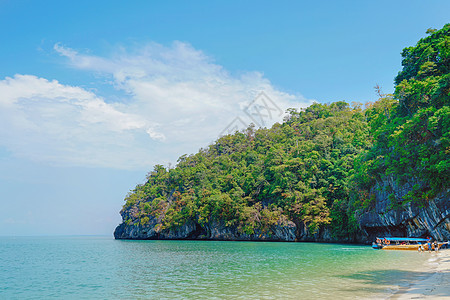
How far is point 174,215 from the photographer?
5694 centimetres

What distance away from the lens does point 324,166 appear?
42656 millimetres

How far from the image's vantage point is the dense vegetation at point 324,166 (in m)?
22.6

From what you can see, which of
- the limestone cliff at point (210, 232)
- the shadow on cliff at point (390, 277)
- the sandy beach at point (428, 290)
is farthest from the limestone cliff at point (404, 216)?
the sandy beach at point (428, 290)

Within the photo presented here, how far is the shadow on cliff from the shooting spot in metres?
10.8

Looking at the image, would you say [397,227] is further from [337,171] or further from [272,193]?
[272,193]

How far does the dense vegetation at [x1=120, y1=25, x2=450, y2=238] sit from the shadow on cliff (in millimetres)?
9557

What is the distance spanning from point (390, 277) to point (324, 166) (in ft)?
103

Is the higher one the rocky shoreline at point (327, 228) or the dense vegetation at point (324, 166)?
the dense vegetation at point (324, 166)

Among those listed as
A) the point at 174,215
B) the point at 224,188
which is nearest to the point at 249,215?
the point at 224,188

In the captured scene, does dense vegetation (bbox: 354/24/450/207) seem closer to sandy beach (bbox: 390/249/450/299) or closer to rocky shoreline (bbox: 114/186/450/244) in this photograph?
rocky shoreline (bbox: 114/186/450/244)

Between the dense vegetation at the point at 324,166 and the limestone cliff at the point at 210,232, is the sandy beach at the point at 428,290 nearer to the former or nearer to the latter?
the dense vegetation at the point at 324,166

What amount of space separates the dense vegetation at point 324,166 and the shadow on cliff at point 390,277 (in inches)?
376

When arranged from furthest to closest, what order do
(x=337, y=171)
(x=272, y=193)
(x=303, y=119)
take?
(x=303, y=119) < (x=272, y=193) < (x=337, y=171)

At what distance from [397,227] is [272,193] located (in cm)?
1808
